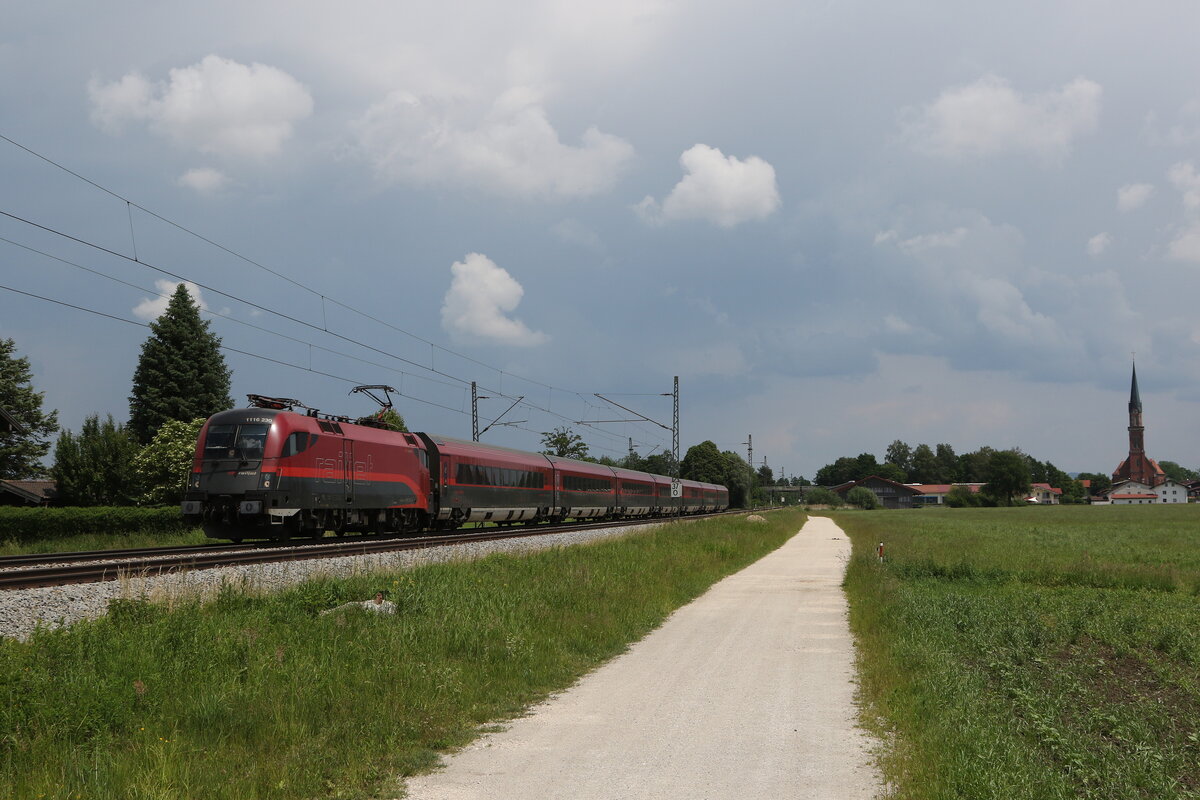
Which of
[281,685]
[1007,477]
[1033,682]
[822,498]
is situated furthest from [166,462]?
[1007,477]

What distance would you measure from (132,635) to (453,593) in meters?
4.94

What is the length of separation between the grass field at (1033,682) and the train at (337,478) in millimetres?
13721

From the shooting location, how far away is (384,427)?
97.5ft

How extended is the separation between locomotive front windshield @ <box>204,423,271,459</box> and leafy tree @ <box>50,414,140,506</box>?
3295 centimetres

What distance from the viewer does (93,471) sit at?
52.1 m

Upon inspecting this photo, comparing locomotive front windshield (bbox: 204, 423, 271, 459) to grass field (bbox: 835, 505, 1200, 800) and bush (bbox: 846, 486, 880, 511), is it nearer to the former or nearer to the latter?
grass field (bbox: 835, 505, 1200, 800)

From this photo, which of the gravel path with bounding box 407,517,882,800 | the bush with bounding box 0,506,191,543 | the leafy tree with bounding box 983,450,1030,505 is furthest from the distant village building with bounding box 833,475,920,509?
the gravel path with bounding box 407,517,882,800

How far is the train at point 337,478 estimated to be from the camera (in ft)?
75.2

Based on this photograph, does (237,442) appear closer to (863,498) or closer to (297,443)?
(297,443)

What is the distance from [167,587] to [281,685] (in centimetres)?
514

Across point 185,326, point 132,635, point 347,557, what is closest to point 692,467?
point 185,326

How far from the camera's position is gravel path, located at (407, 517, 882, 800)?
22.0ft

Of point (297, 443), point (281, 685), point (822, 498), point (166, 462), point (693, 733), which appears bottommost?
point (822, 498)

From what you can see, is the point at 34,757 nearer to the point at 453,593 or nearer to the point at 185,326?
the point at 453,593
